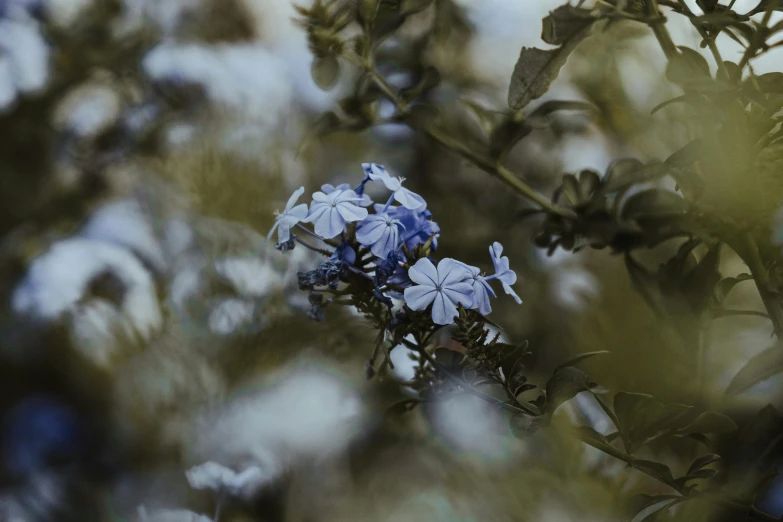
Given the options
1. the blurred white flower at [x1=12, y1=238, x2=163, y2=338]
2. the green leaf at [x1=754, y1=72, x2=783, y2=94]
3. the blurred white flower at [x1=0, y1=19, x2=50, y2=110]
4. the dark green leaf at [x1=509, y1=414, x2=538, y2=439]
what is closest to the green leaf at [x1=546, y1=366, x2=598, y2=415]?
the dark green leaf at [x1=509, y1=414, x2=538, y2=439]

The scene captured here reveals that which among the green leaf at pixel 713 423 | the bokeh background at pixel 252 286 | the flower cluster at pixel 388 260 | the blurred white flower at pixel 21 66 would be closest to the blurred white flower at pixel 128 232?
the bokeh background at pixel 252 286

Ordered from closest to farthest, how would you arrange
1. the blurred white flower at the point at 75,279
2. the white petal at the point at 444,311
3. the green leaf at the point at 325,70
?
1. the white petal at the point at 444,311
2. the green leaf at the point at 325,70
3. the blurred white flower at the point at 75,279

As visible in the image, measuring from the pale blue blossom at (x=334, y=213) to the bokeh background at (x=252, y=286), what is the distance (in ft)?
0.26

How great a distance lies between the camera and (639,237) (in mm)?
266

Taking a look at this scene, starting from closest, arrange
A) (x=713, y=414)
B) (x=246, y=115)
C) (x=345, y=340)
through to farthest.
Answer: (x=713, y=414) → (x=345, y=340) → (x=246, y=115)

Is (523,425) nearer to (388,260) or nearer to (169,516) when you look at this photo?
(388,260)

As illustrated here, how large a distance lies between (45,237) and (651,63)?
411 mm

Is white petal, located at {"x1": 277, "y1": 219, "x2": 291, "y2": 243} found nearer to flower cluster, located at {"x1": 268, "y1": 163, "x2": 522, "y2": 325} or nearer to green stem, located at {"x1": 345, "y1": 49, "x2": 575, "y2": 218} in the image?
flower cluster, located at {"x1": 268, "y1": 163, "x2": 522, "y2": 325}

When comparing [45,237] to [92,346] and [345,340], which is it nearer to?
[92,346]

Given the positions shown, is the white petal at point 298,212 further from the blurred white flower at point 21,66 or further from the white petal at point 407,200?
the blurred white flower at point 21,66

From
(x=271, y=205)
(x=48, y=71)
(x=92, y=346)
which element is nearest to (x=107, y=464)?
(x=92, y=346)

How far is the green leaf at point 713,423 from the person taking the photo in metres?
0.18

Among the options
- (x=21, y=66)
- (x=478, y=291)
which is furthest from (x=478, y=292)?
(x=21, y=66)

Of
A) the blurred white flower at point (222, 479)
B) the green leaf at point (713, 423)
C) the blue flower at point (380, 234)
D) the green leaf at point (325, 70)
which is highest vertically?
the green leaf at point (325, 70)
